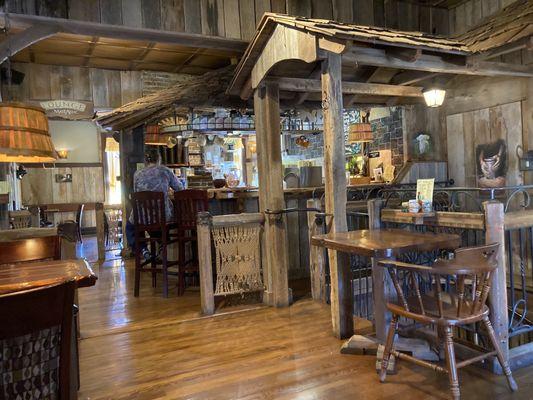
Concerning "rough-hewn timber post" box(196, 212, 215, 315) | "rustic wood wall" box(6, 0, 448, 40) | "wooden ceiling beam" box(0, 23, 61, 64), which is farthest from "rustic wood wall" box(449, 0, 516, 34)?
"wooden ceiling beam" box(0, 23, 61, 64)

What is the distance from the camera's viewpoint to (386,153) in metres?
8.11

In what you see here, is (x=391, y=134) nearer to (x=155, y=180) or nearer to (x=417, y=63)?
(x=417, y=63)

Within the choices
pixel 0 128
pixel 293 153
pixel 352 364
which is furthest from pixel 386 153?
pixel 0 128

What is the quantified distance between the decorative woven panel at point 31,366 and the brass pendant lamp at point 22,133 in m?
1.09

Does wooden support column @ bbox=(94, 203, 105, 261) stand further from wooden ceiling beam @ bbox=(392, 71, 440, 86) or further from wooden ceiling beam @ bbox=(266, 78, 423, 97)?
wooden ceiling beam @ bbox=(392, 71, 440, 86)

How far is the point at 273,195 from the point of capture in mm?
4227

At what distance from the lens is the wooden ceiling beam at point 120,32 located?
13.2 ft

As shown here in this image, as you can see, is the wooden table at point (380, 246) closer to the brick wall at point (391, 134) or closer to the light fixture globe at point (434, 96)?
the light fixture globe at point (434, 96)

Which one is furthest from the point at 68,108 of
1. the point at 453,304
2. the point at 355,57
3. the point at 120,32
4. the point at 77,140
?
the point at 453,304

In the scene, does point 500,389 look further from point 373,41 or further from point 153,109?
point 153,109

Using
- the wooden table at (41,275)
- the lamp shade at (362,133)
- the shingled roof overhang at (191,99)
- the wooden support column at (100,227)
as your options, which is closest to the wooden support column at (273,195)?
the shingled roof overhang at (191,99)

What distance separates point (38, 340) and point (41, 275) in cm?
76

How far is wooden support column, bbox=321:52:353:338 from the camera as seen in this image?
3.23 m

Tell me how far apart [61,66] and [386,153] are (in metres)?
6.01
